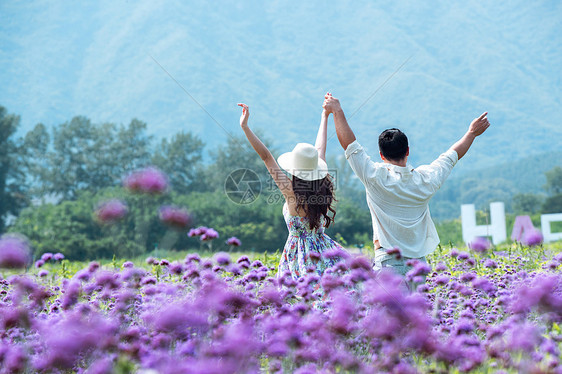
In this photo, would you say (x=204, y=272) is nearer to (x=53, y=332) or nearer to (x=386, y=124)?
(x=53, y=332)

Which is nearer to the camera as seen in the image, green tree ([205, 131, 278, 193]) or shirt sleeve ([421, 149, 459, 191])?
shirt sleeve ([421, 149, 459, 191])

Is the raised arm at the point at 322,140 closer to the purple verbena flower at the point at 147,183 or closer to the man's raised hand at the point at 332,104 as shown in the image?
the man's raised hand at the point at 332,104

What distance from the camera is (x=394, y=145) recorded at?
138 inches

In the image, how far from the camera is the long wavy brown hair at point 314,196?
378 centimetres

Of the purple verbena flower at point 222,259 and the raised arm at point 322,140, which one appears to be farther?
the raised arm at point 322,140

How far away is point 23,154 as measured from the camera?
30656 millimetres

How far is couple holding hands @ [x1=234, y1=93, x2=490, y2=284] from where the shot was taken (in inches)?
136

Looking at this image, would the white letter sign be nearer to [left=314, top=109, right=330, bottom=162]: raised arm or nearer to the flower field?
[left=314, top=109, right=330, bottom=162]: raised arm

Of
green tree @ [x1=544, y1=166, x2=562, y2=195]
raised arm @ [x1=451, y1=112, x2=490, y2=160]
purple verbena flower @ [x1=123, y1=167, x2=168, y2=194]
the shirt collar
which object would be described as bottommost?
purple verbena flower @ [x1=123, y1=167, x2=168, y2=194]

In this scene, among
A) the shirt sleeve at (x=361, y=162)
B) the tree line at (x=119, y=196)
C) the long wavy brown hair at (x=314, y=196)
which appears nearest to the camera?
the shirt sleeve at (x=361, y=162)

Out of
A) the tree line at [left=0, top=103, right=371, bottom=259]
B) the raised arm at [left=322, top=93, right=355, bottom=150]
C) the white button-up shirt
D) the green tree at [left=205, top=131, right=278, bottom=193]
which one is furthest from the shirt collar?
the green tree at [left=205, top=131, right=278, bottom=193]

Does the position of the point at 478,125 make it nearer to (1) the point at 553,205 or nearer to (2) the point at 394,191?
(2) the point at 394,191

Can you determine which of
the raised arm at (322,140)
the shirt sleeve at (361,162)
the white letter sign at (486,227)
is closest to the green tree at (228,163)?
the white letter sign at (486,227)

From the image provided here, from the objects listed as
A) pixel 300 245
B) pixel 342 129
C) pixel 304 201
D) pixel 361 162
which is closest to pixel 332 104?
pixel 342 129
